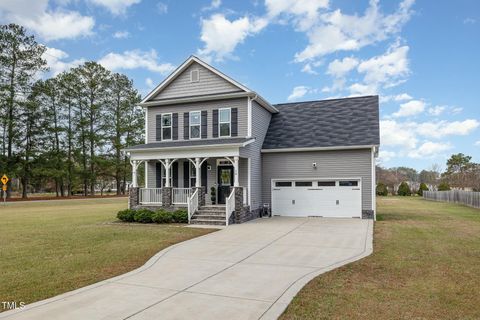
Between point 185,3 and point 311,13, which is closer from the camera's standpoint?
point 311,13

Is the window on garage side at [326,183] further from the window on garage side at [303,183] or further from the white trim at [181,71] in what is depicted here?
the white trim at [181,71]

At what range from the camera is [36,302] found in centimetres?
528

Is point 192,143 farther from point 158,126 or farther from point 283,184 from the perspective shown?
point 283,184

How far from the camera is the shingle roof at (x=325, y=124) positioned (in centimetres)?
1803

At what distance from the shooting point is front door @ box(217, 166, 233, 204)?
17.9 m

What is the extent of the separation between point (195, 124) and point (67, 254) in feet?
35.3

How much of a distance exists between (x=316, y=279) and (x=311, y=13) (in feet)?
47.0

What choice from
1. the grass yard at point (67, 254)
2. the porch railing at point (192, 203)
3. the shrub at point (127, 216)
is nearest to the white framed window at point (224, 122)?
the porch railing at point (192, 203)

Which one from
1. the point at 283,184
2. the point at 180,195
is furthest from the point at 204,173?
the point at 283,184

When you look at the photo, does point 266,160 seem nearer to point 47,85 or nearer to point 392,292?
point 392,292

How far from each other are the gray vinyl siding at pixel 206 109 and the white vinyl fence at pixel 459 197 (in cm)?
2025

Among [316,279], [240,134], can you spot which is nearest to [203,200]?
[240,134]

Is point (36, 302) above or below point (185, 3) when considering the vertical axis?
below

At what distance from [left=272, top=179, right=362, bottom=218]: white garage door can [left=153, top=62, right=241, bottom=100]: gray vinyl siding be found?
567cm
